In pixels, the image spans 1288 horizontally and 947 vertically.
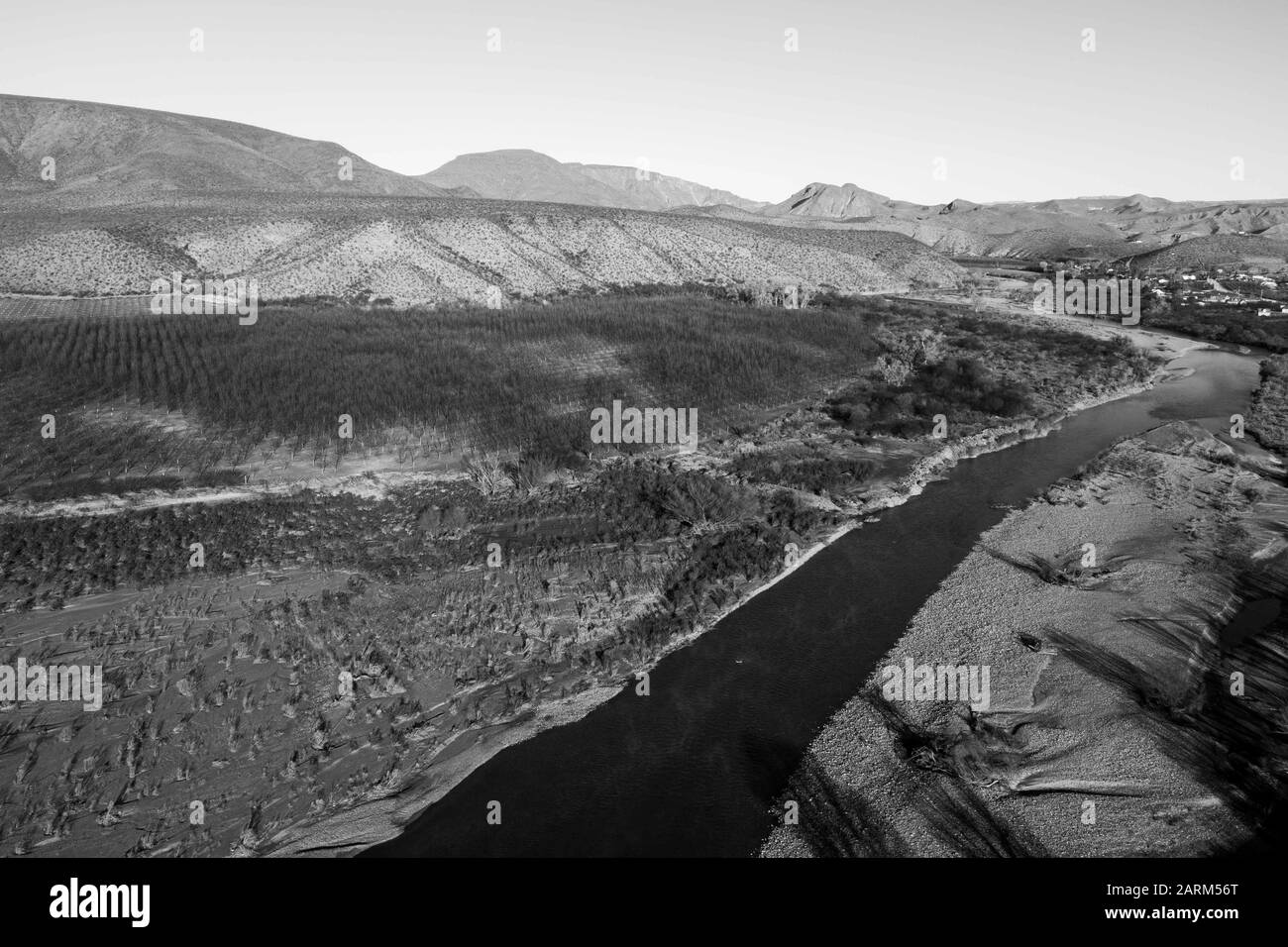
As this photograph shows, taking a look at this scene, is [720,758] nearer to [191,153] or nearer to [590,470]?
[590,470]

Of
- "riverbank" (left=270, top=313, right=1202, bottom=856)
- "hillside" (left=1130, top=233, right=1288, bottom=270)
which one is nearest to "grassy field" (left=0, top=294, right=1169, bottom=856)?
"riverbank" (left=270, top=313, right=1202, bottom=856)

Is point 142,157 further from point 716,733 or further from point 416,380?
point 716,733

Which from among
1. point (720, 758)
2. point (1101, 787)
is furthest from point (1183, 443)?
point (720, 758)

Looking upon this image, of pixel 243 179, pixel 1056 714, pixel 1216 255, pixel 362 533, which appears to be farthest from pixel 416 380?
pixel 1216 255

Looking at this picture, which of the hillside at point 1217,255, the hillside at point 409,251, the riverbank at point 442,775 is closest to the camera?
the riverbank at point 442,775

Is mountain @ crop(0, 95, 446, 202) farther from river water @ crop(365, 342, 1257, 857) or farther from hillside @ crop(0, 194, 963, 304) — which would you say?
river water @ crop(365, 342, 1257, 857)

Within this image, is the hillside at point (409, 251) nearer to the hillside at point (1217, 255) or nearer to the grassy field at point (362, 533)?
the grassy field at point (362, 533)

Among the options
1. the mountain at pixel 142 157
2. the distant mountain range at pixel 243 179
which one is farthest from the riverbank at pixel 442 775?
the mountain at pixel 142 157
